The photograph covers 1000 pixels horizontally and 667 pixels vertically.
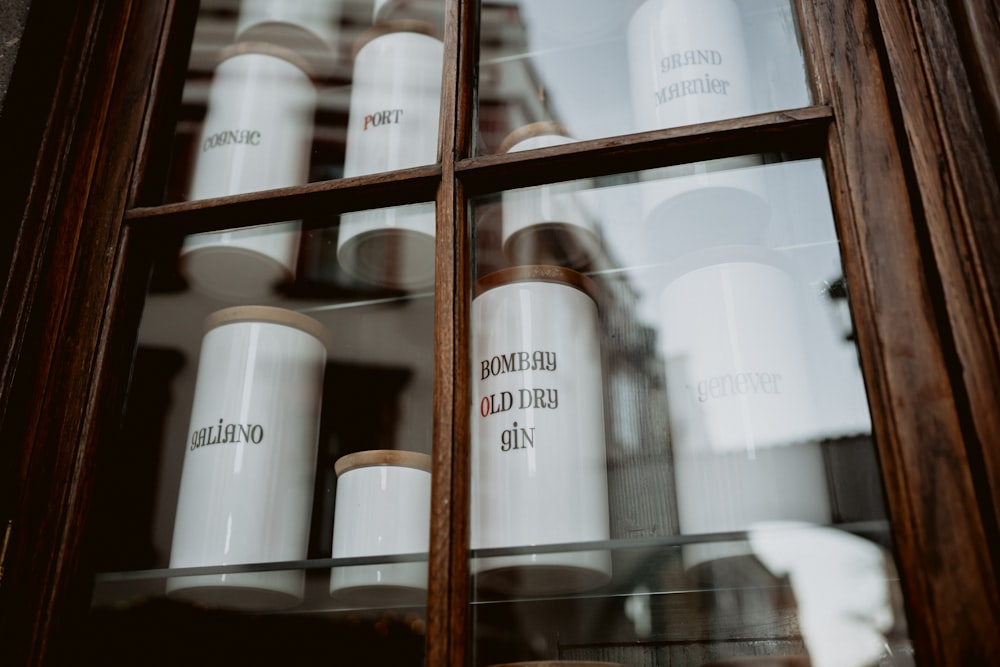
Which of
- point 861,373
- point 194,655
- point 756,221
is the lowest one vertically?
point 194,655

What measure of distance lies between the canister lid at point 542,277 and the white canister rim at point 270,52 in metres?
0.33

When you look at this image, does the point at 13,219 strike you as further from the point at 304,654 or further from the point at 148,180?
the point at 304,654

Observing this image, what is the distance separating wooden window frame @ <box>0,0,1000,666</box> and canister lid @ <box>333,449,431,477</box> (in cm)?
5

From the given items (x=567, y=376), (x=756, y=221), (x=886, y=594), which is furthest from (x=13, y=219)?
(x=886, y=594)

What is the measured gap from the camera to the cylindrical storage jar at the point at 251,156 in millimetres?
716

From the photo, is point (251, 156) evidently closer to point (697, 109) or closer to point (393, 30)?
point (393, 30)

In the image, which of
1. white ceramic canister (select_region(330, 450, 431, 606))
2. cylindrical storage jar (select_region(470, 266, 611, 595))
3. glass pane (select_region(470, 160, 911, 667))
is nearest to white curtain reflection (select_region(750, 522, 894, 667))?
glass pane (select_region(470, 160, 911, 667))

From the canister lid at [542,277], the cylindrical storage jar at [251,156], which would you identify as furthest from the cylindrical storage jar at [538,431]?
the cylindrical storage jar at [251,156]

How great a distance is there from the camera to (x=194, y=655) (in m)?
0.62

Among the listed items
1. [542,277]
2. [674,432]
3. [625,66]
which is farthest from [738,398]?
[625,66]

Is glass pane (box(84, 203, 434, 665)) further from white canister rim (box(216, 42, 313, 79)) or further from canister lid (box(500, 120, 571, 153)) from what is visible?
white canister rim (box(216, 42, 313, 79))

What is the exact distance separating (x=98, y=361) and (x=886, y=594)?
56cm

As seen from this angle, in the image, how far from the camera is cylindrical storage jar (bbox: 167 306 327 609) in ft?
2.09

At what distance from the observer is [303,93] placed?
817mm
